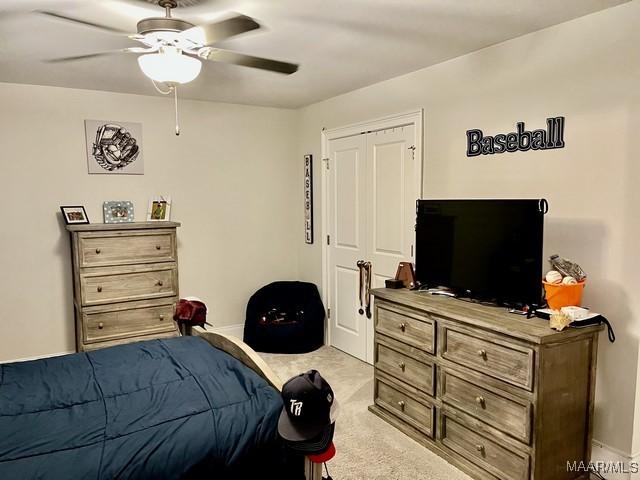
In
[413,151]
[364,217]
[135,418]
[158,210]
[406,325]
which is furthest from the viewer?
[158,210]

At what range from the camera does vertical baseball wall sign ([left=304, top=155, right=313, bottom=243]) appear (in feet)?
16.5

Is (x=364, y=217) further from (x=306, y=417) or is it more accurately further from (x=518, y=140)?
(x=306, y=417)

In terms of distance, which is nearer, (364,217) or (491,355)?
(491,355)

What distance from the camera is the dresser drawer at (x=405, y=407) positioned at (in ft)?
9.46

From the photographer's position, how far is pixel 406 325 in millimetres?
3006

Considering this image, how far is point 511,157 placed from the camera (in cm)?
294

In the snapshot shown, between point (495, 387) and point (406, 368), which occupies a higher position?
point (495, 387)

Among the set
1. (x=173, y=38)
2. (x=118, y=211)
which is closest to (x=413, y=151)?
(x=173, y=38)

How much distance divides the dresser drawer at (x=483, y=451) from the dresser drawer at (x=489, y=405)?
0.10 metres

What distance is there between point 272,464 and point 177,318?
4.75 ft

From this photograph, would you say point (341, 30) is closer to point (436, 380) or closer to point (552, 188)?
point (552, 188)

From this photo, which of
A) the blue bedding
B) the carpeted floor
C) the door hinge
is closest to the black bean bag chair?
the carpeted floor

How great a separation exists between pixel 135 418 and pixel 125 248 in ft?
7.62

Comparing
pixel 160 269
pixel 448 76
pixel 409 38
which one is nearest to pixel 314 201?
pixel 160 269
